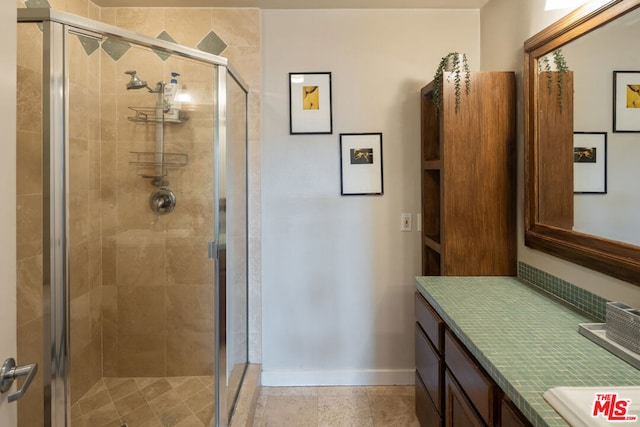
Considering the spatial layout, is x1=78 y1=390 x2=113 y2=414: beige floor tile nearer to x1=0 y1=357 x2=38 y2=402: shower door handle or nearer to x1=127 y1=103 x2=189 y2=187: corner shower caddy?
x1=0 y1=357 x2=38 y2=402: shower door handle

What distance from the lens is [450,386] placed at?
1371mm

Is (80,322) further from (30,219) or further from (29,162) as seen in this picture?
(29,162)

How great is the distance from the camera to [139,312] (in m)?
Answer: 1.96

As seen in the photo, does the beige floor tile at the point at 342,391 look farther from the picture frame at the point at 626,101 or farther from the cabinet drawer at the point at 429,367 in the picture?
the picture frame at the point at 626,101

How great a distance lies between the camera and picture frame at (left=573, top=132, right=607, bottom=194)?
129cm

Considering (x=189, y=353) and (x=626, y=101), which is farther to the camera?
(x=189, y=353)

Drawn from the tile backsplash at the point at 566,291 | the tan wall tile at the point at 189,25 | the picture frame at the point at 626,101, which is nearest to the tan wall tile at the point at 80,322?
the tan wall tile at the point at 189,25

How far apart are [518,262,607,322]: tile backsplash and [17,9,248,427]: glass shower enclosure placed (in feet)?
5.28

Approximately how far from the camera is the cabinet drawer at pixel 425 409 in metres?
1.54

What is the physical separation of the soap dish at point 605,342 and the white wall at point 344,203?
1188 mm

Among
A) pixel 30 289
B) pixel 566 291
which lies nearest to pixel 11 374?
pixel 30 289

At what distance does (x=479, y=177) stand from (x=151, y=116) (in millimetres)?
1830

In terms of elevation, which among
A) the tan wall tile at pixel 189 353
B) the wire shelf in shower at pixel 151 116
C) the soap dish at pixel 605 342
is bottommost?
the tan wall tile at pixel 189 353

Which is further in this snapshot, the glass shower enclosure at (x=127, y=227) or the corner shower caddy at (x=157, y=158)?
the corner shower caddy at (x=157, y=158)
